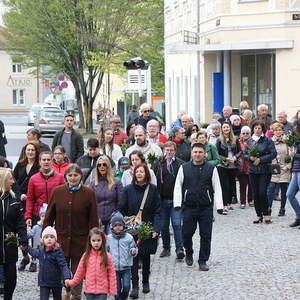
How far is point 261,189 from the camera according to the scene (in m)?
17.3

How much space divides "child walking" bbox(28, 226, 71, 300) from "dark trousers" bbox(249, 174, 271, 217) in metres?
7.19

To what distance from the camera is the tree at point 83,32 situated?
165ft

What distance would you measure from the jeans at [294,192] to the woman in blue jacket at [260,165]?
397 millimetres

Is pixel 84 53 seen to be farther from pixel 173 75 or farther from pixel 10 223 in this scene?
pixel 10 223

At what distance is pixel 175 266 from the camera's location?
13688 mm

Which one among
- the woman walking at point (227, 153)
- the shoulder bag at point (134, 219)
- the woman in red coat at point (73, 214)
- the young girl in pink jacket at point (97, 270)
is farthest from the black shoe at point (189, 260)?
the woman walking at point (227, 153)

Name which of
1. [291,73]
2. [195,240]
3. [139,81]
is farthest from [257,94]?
[195,240]

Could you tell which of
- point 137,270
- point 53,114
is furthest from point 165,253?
point 53,114

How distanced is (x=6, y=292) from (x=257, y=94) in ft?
73.8

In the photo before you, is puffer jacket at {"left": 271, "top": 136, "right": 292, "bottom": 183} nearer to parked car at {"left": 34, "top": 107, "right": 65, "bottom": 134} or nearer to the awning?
the awning

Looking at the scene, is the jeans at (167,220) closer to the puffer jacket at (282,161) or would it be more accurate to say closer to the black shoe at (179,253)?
the black shoe at (179,253)

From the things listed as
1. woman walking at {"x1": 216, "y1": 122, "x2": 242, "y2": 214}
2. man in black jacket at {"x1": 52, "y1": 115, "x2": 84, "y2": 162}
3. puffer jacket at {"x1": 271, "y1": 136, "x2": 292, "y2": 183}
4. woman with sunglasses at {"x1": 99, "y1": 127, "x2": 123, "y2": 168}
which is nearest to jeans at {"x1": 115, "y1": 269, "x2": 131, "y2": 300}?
woman with sunglasses at {"x1": 99, "y1": 127, "x2": 123, "y2": 168}

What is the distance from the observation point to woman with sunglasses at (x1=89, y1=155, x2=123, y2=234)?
12.5 meters

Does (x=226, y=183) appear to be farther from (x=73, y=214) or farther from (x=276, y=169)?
(x=73, y=214)
